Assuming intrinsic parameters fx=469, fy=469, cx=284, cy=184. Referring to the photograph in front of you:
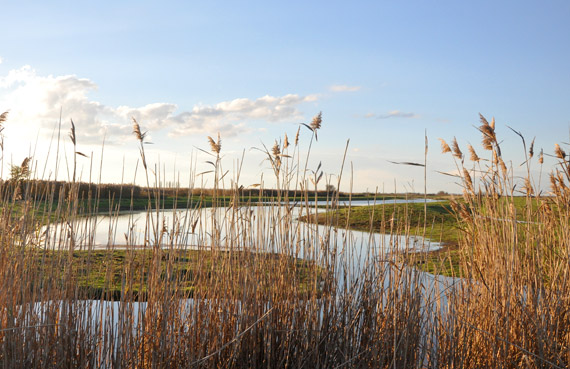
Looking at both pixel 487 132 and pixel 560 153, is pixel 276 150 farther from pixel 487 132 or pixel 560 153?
pixel 560 153

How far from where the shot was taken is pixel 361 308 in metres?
2.69

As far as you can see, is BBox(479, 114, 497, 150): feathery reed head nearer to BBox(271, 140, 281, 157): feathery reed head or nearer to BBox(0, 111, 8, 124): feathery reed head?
BBox(271, 140, 281, 157): feathery reed head

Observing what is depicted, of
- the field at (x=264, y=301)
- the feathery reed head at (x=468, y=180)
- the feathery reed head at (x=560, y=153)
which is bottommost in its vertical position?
the field at (x=264, y=301)

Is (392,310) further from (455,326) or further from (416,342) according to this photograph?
(455,326)

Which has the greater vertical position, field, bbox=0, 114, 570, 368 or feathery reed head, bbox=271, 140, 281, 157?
feathery reed head, bbox=271, 140, 281, 157

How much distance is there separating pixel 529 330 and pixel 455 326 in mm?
464

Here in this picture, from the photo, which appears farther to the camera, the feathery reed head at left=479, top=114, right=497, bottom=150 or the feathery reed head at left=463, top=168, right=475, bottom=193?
the feathery reed head at left=463, top=168, right=475, bottom=193

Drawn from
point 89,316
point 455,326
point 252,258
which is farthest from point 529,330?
point 89,316

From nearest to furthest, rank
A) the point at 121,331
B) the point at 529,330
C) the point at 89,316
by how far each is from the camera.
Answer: the point at 121,331 → the point at 89,316 → the point at 529,330

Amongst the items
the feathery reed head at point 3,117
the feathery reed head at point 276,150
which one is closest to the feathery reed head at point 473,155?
the feathery reed head at point 276,150

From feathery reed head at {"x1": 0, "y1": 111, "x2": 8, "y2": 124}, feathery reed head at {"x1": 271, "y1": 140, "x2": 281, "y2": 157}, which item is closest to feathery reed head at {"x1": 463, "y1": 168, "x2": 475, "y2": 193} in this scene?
feathery reed head at {"x1": 271, "y1": 140, "x2": 281, "y2": 157}

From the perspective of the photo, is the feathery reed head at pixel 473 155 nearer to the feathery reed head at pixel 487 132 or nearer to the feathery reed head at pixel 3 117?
the feathery reed head at pixel 487 132

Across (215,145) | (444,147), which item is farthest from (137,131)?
(444,147)

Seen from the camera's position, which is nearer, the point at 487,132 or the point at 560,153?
the point at 487,132
